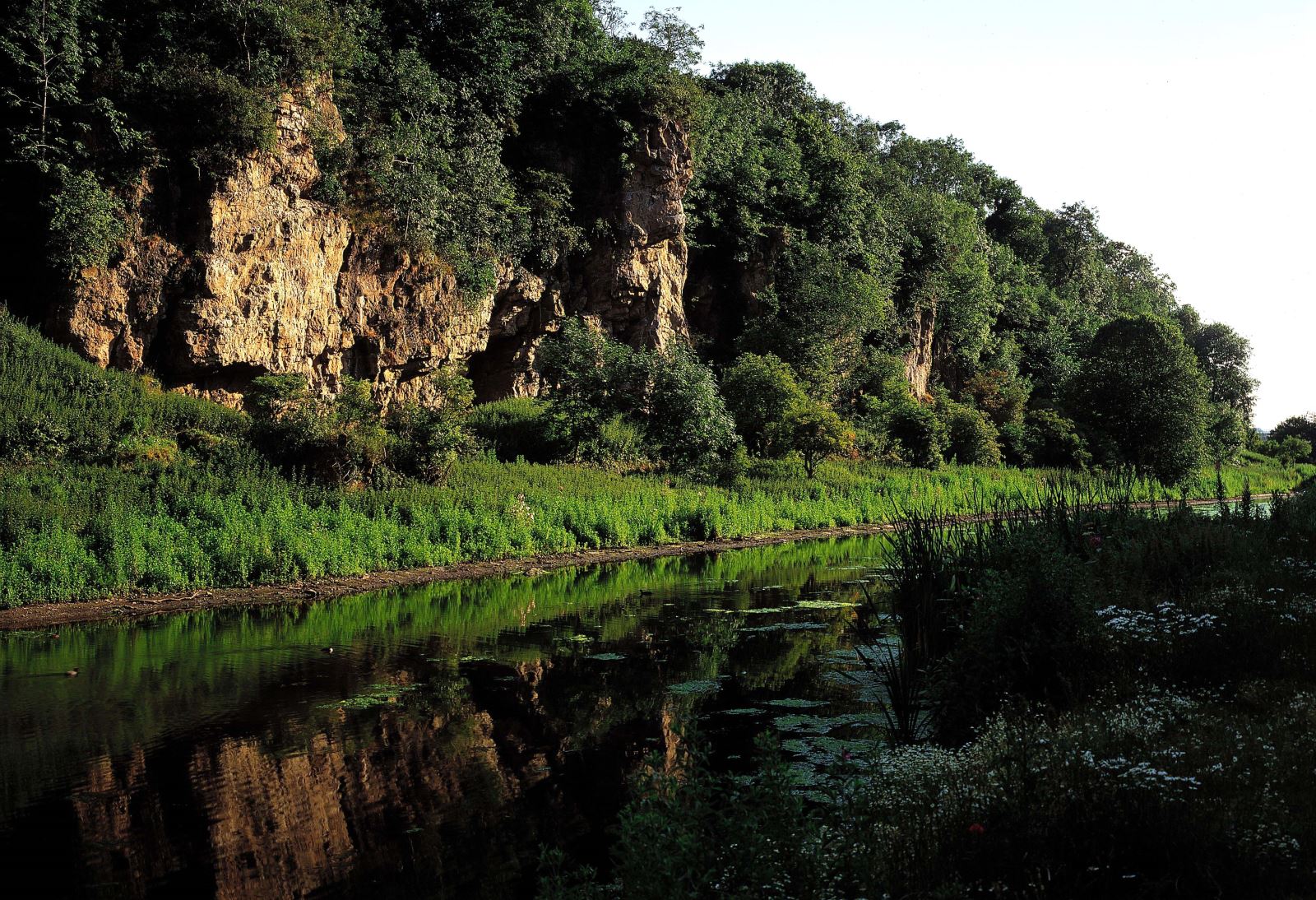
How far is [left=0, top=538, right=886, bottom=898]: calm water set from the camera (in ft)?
20.2

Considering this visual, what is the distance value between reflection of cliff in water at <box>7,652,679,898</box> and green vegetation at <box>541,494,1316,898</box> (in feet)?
2.23

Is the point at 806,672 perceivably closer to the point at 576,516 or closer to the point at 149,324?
the point at 576,516

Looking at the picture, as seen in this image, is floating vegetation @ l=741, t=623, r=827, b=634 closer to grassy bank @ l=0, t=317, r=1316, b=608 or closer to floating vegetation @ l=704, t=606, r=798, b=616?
floating vegetation @ l=704, t=606, r=798, b=616

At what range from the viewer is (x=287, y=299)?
2702cm

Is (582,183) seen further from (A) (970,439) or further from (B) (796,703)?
(B) (796,703)

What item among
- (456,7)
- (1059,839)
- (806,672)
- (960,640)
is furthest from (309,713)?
(456,7)

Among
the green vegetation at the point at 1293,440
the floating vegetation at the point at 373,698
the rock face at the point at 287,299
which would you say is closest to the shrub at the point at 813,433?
the rock face at the point at 287,299

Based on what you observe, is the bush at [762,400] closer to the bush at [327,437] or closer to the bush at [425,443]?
the bush at [425,443]

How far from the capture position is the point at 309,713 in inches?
375

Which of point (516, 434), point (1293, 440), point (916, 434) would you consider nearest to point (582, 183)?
point (516, 434)

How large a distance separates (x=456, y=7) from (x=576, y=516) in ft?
70.8

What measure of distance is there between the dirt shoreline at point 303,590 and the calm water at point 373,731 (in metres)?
0.74

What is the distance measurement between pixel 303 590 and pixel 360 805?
1064 centimetres

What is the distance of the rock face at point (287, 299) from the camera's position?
23828 millimetres
